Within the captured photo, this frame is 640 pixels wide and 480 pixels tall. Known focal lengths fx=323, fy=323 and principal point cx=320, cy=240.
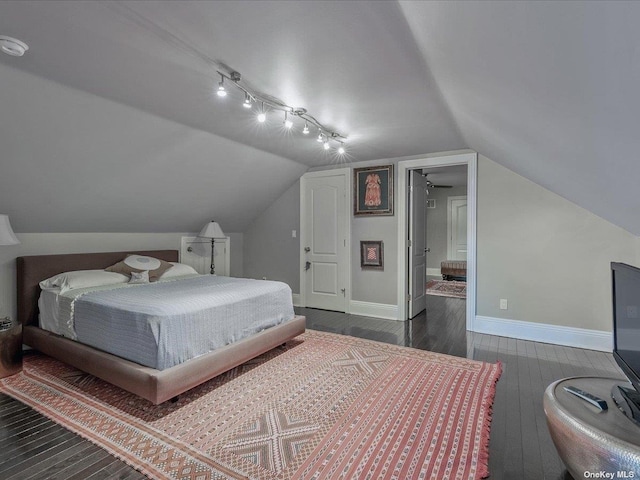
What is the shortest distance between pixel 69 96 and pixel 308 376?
2838 mm


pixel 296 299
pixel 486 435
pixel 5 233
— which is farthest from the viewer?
pixel 296 299

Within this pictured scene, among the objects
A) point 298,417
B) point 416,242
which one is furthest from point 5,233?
point 416,242

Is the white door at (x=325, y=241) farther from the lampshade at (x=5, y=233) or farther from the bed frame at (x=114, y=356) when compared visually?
the lampshade at (x=5, y=233)

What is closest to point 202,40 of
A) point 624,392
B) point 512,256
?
point 624,392

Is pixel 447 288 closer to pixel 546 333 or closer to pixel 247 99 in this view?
pixel 546 333

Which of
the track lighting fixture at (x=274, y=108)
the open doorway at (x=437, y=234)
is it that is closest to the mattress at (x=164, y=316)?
the track lighting fixture at (x=274, y=108)

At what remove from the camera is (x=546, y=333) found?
11.9ft

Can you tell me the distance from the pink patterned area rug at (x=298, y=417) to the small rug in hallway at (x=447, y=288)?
3434 mm

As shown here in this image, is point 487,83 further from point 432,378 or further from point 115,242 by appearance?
point 115,242

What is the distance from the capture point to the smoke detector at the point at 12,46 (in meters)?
1.77

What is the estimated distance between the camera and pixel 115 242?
411cm

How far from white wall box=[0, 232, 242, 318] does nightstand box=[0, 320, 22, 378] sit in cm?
62

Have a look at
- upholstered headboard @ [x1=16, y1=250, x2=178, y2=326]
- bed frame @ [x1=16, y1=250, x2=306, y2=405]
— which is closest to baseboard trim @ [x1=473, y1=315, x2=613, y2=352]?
bed frame @ [x1=16, y1=250, x2=306, y2=405]

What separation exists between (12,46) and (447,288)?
7.04m
